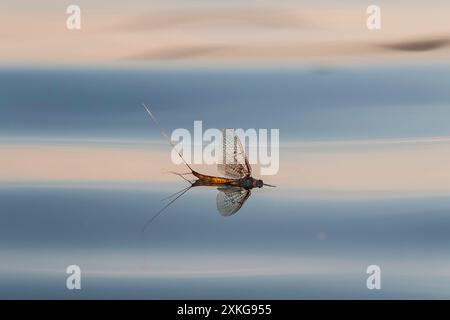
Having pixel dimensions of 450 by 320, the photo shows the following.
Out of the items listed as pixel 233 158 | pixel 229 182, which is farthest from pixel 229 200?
pixel 233 158

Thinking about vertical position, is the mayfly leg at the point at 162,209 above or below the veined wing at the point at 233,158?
below

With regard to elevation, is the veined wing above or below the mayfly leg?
above

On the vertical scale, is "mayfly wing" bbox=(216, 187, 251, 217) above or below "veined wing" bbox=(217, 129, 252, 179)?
below

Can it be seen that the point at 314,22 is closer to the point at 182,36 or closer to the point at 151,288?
the point at 182,36

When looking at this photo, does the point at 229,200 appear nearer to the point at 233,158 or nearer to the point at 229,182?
the point at 229,182
